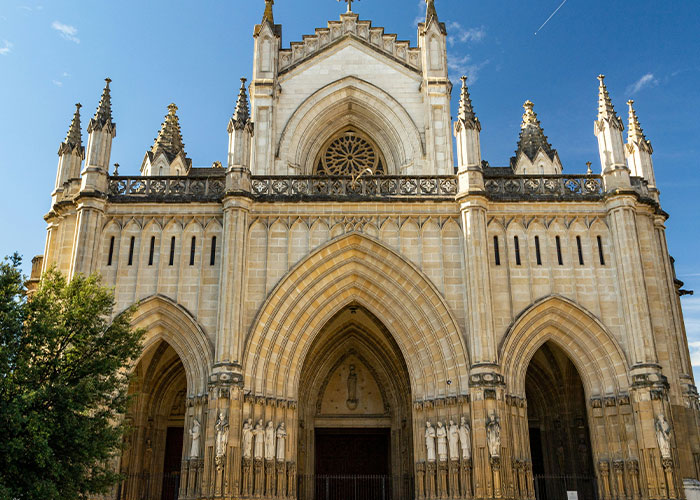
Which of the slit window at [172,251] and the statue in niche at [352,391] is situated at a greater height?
the slit window at [172,251]

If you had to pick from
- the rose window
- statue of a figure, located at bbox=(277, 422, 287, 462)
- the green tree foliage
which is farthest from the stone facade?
the rose window

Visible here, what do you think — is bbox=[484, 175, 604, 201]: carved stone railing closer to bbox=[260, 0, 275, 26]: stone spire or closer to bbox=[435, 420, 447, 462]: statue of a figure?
bbox=[435, 420, 447, 462]: statue of a figure

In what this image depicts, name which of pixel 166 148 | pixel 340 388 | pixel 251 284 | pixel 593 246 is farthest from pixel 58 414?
pixel 166 148

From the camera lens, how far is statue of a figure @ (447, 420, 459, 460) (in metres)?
Result: 18.8

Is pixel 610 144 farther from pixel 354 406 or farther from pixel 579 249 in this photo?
pixel 354 406

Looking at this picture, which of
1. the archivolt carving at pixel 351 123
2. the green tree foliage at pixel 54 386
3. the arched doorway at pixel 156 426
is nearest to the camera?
the green tree foliage at pixel 54 386

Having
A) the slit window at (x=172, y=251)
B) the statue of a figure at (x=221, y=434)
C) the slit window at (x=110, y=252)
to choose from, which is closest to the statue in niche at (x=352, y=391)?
the statue of a figure at (x=221, y=434)

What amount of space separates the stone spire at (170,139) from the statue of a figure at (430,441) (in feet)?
54.1

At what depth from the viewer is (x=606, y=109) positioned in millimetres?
22328

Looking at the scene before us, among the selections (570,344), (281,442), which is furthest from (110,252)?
(570,344)

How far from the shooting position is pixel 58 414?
14258 millimetres

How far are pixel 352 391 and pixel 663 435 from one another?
10.1 m

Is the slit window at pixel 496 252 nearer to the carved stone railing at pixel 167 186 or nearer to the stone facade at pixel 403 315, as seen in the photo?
the stone facade at pixel 403 315

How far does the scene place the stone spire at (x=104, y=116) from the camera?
22062 millimetres
